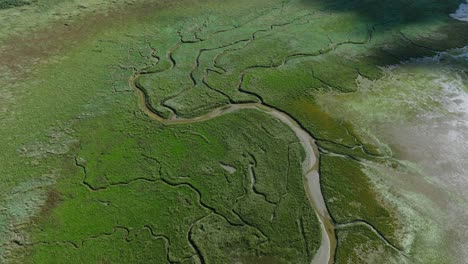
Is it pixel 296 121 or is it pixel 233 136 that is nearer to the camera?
pixel 233 136

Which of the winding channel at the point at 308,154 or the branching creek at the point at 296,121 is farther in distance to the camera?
the branching creek at the point at 296,121

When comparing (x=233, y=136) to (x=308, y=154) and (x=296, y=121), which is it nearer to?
(x=296, y=121)

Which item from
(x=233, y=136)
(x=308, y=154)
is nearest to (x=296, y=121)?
(x=308, y=154)

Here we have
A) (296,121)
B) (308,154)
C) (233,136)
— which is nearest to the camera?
(308,154)

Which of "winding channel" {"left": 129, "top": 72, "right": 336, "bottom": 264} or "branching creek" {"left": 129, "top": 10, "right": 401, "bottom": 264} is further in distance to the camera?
"branching creek" {"left": 129, "top": 10, "right": 401, "bottom": 264}

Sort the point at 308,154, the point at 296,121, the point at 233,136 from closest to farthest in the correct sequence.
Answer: the point at 308,154 < the point at 233,136 < the point at 296,121
